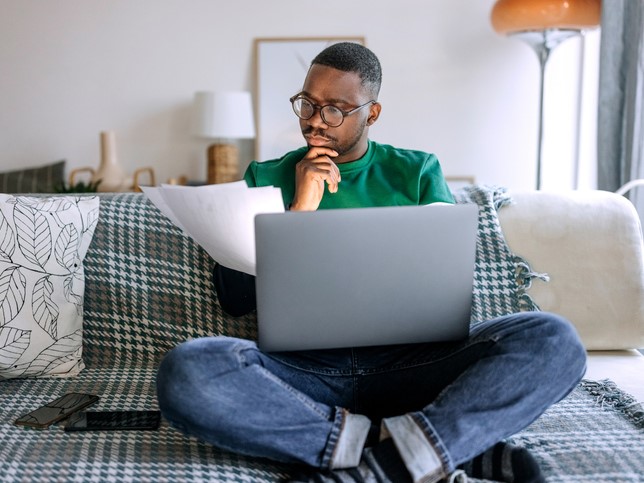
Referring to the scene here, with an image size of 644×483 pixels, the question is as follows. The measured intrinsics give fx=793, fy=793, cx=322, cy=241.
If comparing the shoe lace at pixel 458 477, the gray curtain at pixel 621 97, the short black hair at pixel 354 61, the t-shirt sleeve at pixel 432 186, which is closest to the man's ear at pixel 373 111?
the short black hair at pixel 354 61

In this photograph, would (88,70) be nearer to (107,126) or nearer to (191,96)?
(107,126)

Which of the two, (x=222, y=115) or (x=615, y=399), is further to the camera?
(x=222, y=115)

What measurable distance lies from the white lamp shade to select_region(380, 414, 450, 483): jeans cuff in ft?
8.89

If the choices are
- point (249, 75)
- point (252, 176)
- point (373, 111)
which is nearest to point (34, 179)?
point (249, 75)

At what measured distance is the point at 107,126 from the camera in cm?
411

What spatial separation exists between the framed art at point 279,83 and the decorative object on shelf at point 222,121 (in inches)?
4.9

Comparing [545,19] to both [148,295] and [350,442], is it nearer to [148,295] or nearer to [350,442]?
[148,295]

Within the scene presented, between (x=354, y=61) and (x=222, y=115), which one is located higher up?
(x=354, y=61)

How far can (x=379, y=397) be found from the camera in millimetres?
1416

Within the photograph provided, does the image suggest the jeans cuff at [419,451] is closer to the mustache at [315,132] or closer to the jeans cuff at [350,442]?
the jeans cuff at [350,442]

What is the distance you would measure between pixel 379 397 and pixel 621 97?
81.8 inches

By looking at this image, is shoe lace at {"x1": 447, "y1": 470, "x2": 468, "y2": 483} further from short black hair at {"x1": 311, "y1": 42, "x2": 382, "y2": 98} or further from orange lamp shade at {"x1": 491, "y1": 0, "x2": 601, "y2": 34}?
orange lamp shade at {"x1": 491, "y1": 0, "x2": 601, "y2": 34}

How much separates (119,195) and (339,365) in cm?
71

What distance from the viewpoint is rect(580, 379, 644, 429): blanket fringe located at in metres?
1.42
